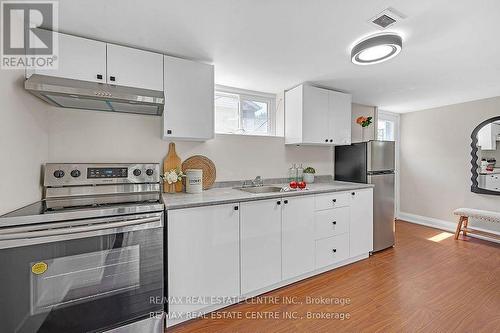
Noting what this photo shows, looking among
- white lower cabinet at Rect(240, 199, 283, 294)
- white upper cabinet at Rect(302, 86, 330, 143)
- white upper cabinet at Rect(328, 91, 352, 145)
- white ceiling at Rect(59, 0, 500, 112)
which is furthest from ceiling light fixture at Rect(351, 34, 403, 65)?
white lower cabinet at Rect(240, 199, 283, 294)

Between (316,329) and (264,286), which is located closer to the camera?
(316,329)

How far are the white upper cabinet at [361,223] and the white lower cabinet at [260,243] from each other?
44.2 inches

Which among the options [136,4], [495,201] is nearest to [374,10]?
[136,4]

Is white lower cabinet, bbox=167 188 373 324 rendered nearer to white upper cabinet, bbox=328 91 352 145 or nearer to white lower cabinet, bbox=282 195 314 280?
white lower cabinet, bbox=282 195 314 280

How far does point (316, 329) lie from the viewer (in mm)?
1665

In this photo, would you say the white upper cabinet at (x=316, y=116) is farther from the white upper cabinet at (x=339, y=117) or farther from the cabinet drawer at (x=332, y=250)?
the cabinet drawer at (x=332, y=250)

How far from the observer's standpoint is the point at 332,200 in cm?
250

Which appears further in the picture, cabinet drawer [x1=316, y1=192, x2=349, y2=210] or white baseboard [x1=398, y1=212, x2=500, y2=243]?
white baseboard [x1=398, y1=212, x2=500, y2=243]

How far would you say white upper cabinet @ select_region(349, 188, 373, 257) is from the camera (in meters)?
2.69

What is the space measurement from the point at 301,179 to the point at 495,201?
311 cm

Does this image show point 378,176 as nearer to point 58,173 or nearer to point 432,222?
point 432,222

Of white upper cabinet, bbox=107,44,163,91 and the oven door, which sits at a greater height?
white upper cabinet, bbox=107,44,163,91

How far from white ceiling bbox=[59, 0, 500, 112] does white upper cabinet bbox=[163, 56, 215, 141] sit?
0.13m

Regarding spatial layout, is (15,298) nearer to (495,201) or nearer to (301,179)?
(301,179)
